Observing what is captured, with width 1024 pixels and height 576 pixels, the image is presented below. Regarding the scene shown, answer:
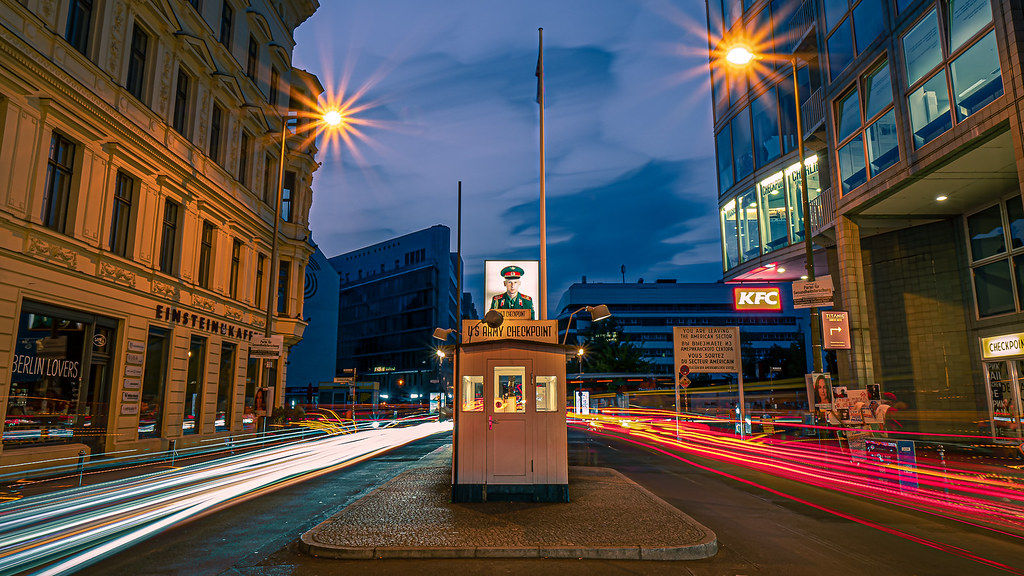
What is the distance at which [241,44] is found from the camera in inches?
1035

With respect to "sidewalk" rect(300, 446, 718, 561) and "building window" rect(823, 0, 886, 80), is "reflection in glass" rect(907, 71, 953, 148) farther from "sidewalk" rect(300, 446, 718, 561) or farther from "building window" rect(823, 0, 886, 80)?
"sidewalk" rect(300, 446, 718, 561)

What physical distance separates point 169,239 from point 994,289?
91.4 ft

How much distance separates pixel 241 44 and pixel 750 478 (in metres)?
25.8

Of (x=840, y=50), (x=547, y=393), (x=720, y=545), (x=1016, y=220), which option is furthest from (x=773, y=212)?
(x=720, y=545)

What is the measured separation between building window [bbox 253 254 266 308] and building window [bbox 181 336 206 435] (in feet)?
18.7

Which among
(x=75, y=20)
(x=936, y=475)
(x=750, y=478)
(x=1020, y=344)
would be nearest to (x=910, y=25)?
(x=1020, y=344)

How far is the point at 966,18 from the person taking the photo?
16.0m

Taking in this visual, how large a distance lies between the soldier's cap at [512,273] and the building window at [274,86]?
22434 mm

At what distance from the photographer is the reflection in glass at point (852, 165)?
20641 mm

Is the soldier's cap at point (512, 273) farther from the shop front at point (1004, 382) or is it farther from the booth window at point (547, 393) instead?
the shop front at point (1004, 382)

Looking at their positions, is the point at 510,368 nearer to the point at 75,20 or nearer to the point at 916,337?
the point at 75,20

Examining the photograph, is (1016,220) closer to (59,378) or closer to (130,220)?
(130,220)

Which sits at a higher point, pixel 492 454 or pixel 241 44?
pixel 241 44

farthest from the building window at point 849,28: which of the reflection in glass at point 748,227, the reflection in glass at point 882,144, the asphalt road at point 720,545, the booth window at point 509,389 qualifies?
the booth window at point 509,389
